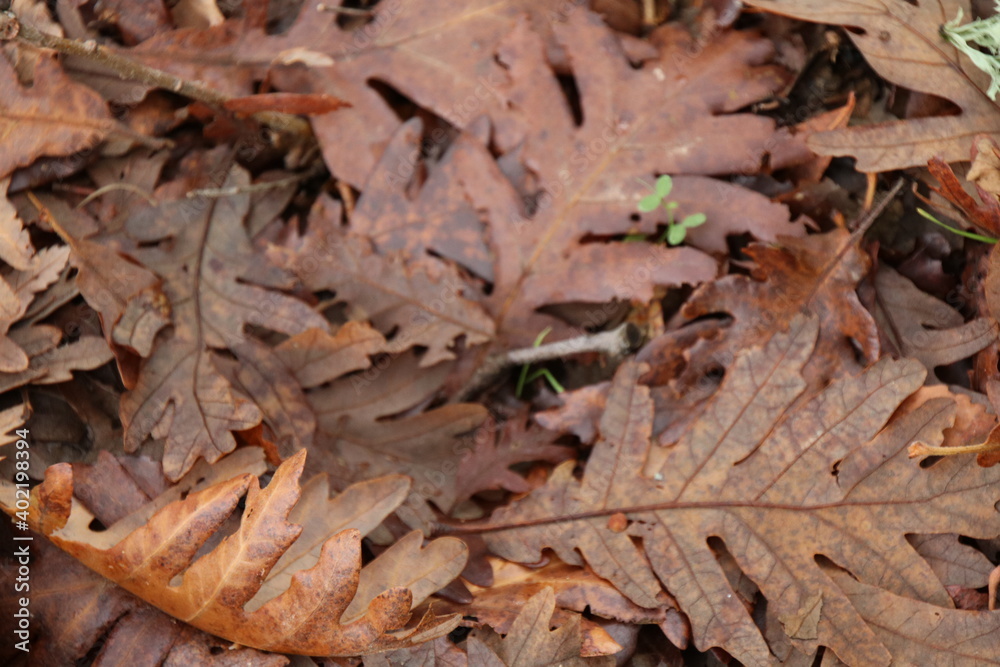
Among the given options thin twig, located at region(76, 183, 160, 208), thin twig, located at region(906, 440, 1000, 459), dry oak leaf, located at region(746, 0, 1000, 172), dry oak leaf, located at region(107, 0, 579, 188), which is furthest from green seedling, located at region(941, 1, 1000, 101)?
thin twig, located at region(76, 183, 160, 208)

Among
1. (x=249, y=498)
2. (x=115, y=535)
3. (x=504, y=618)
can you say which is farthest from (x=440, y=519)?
(x=115, y=535)

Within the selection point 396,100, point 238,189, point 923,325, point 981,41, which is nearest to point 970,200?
point 923,325

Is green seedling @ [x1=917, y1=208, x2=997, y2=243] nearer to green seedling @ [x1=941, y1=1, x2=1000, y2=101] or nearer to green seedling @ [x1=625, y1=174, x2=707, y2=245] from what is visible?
green seedling @ [x1=941, y1=1, x2=1000, y2=101]

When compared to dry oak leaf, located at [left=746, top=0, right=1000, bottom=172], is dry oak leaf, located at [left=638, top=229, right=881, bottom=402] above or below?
below

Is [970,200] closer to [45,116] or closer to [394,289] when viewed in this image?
[394,289]

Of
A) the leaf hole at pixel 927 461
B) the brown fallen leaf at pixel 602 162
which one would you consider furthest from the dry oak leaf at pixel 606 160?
the leaf hole at pixel 927 461

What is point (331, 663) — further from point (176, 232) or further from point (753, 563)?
point (176, 232)
